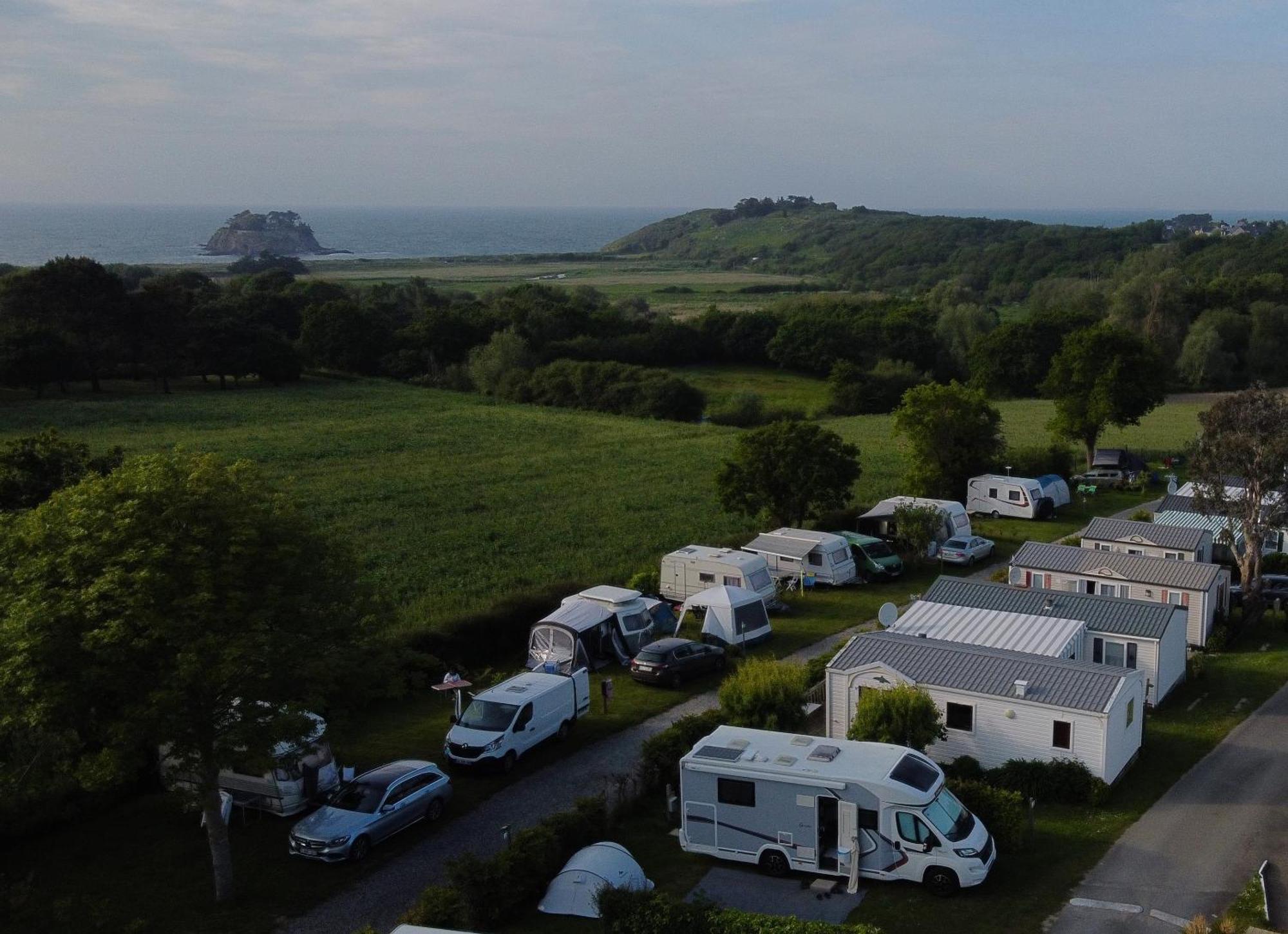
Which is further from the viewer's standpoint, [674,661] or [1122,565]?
[1122,565]

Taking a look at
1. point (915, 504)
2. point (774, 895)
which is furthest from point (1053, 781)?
point (915, 504)

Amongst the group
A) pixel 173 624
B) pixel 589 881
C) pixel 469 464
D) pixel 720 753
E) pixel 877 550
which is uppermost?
pixel 173 624

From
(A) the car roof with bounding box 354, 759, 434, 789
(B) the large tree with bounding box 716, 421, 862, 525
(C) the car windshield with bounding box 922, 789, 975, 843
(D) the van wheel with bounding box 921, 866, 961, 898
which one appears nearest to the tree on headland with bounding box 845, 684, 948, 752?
(C) the car windshield with bounding box 922, 789, 975, 843

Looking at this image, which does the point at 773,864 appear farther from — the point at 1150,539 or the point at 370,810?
the point at 1150,539

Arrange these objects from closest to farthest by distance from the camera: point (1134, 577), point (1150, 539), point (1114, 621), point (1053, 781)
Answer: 1. point (1053, 781)
2. point (1114, 621)
3. point (1134, 577)
4. point (1150, 539)

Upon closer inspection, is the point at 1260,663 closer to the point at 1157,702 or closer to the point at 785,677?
the point at 1157,702

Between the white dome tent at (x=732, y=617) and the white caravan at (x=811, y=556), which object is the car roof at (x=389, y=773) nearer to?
the white dome tent at (x=732, y=617)

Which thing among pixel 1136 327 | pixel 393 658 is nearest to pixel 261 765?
pixel 393 658
